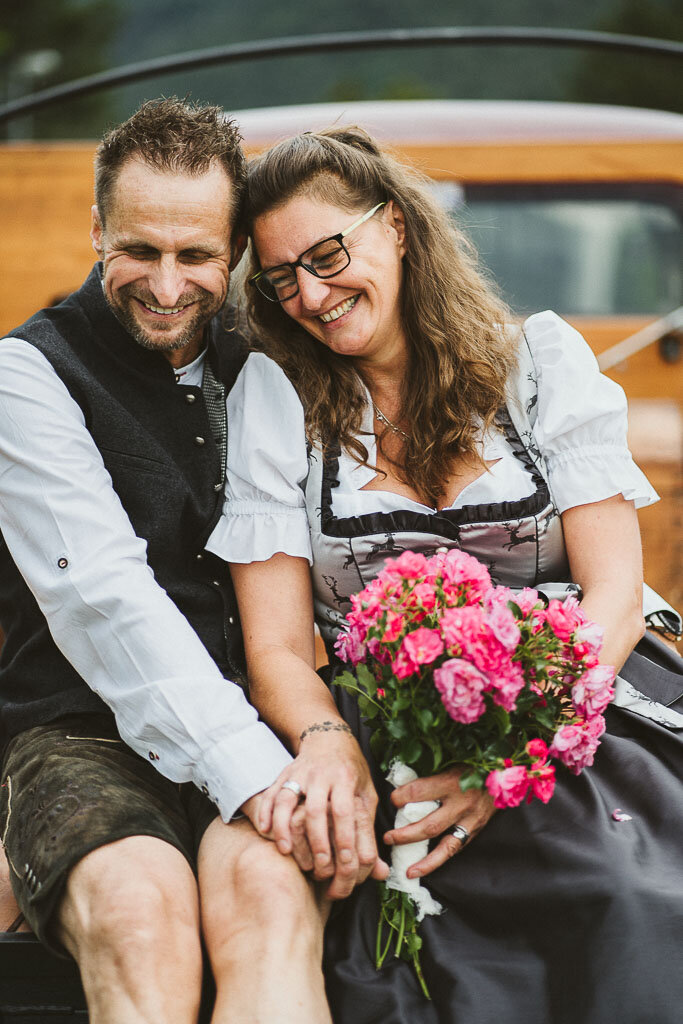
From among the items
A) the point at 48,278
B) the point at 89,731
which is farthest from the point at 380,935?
the point at 48,278

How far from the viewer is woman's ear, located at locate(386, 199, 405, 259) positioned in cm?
260

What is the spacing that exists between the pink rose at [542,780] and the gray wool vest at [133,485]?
0.83 meters

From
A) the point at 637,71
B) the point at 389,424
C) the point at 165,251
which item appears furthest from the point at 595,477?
the point at 637,71

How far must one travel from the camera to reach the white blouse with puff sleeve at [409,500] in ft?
7.87

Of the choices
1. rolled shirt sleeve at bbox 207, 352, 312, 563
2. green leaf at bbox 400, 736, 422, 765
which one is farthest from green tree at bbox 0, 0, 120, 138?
green leaf at bbox 400, 736, 422, 765

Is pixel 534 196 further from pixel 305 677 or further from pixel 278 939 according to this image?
pixel 278 939

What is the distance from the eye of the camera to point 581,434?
2443mm

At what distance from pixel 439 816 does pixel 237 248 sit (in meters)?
1.40

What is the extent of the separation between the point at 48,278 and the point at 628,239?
3.15 metres

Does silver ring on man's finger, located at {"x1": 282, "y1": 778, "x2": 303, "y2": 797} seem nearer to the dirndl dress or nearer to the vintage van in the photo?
the dirndl dress

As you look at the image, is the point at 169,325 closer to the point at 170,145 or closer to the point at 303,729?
the point at 170,145

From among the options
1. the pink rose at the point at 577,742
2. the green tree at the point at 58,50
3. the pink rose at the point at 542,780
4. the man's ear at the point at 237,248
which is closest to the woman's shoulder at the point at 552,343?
the man's ear at the point at 237,248

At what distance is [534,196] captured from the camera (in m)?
5.68

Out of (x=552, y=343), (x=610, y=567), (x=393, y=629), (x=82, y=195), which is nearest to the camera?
(x=393, y=629)
